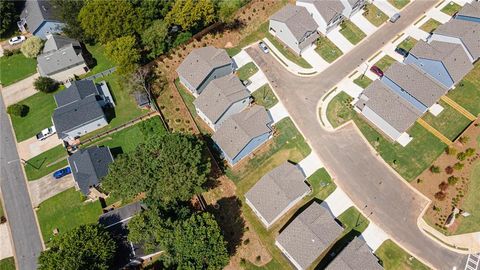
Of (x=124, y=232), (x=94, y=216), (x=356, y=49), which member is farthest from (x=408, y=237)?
(x=94, y=216)

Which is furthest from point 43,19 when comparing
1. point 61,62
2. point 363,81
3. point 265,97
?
point 363,81

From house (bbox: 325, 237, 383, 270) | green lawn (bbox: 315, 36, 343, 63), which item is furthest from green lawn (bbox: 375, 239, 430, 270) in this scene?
green lawn (bbox: 315, 36, 343, 63)

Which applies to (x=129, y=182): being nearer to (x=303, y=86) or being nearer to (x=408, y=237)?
(x=303, y=86)

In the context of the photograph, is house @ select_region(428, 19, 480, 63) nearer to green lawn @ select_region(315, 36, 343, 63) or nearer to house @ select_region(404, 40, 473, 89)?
house @ select_region(404, 40, 473, 89)

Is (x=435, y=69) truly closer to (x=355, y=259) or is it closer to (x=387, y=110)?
(x=387, y=110)

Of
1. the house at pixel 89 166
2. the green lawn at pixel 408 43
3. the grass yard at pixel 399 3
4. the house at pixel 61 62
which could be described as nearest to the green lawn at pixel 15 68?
the house at pixel 61 62
